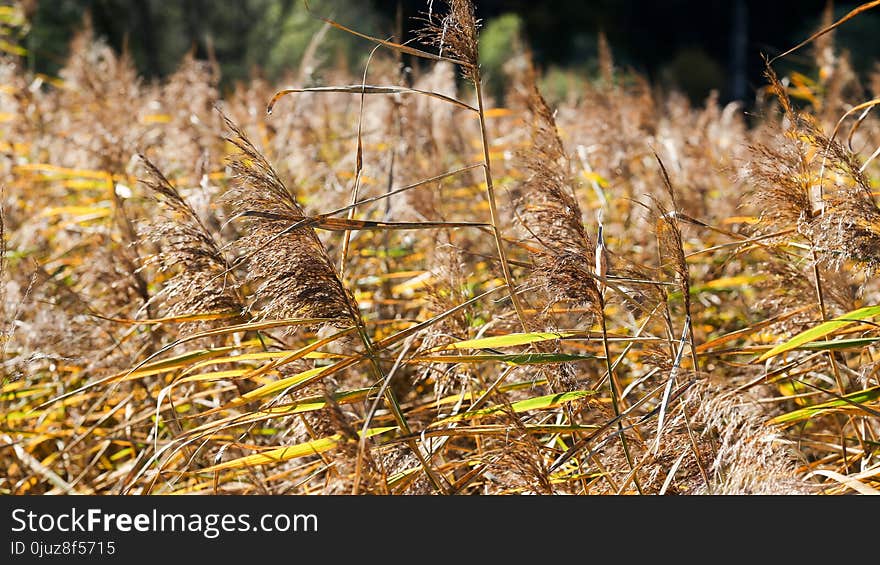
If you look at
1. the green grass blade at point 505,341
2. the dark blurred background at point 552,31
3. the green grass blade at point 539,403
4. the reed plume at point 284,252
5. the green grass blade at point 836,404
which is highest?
the dark blurred background at point 552,31

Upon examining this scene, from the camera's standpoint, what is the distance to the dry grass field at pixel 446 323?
1.66 meters

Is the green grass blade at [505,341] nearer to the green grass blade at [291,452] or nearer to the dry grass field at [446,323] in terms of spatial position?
the dry grass field at [446,323]

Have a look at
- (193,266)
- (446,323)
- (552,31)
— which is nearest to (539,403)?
(446,323)

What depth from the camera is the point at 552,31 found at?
17781 millimetres

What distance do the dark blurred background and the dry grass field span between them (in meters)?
11.7

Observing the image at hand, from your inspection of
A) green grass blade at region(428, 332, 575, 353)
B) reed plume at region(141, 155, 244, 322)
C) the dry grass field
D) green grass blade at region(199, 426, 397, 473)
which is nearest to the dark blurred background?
the dry grass field

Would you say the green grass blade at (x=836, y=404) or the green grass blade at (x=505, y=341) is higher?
the green grass blade at (x=505, y=341)

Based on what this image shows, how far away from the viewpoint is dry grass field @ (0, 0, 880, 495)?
1657mm

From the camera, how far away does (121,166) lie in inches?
131

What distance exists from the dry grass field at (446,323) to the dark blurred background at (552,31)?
38.4 feet

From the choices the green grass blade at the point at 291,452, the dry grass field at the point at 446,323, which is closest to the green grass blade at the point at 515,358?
the dry grass field at the point at 446,323

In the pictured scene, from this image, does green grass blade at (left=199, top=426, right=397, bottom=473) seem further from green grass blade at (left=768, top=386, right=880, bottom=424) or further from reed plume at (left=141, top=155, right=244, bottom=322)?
green grass blade at (left=768, top=386, right=880, bottom=424)

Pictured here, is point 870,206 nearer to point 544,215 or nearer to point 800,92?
point 544,215

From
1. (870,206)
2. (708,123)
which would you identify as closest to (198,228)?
(870,206)
